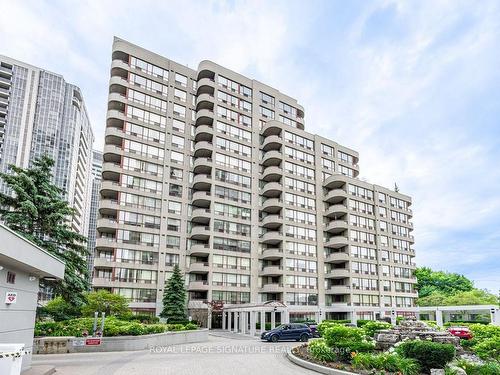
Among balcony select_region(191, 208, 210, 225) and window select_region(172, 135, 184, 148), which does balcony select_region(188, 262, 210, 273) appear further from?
window select_region(172, 135, 184, 148)

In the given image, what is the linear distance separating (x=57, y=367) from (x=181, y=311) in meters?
30.1

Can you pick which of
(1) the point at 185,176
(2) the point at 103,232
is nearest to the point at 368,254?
(1) the point at 185,176

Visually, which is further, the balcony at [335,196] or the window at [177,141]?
the balcony at [335,196]

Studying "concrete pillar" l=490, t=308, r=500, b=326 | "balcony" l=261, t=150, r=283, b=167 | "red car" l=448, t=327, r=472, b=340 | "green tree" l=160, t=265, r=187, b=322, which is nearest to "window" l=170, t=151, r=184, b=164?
"balcony" l=261, t=150, r=283, b=167

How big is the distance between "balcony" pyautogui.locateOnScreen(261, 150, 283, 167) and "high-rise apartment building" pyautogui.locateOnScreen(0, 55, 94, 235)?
5429 centimetres

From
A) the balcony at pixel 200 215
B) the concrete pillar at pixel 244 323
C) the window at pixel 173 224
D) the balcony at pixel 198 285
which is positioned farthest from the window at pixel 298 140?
the concrete pillar at pixel 244 323

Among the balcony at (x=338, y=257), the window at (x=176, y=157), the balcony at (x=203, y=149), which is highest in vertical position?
the balcony at (x=203, y=149)

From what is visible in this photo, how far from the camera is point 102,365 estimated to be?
19062 millimetres

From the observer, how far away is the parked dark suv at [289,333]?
34750 mm

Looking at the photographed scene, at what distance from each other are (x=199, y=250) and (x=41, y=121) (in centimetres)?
Result: 8380

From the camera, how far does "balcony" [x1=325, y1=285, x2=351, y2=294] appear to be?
64812mm

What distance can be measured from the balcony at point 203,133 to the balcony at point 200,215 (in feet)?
37.0

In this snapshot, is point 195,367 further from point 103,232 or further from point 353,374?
point 103,232

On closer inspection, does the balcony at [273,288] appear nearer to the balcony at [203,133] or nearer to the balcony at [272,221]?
the balcony at [272,221]
